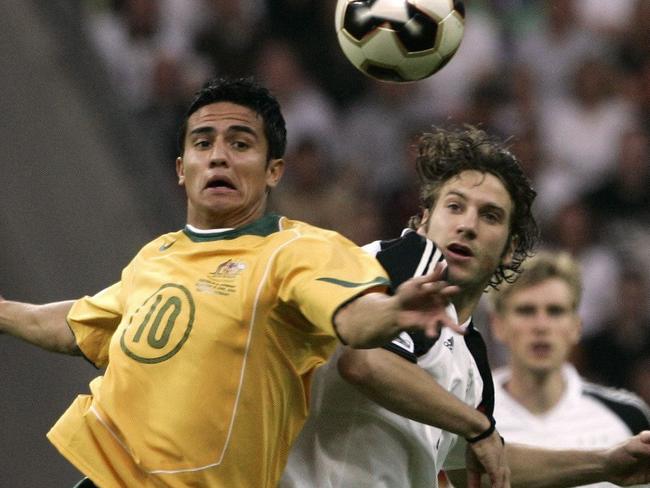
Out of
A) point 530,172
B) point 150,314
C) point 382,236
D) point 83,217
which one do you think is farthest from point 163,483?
point 530,172

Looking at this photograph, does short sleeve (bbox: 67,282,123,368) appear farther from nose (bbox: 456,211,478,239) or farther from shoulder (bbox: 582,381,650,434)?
shoulder (bbox: 582,381,650,434)

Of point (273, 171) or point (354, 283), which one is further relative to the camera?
point (273, 171)

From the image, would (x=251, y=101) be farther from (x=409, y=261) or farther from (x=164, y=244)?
(x=409, y=261)

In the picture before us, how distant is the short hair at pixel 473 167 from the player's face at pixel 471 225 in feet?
0.13

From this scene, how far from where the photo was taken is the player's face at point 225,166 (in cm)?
447

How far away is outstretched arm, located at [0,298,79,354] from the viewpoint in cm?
486

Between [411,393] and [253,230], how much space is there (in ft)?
2.35

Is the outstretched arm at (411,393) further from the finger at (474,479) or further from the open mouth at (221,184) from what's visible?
the open mouth at (221,184)

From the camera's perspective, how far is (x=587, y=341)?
9.07 m

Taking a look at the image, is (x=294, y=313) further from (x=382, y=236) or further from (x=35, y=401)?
(x=382, y=236)

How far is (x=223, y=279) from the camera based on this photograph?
4.25 m

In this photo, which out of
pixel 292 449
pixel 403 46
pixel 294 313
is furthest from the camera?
pixel 403 46

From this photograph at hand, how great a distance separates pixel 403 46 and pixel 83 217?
321 centimetres

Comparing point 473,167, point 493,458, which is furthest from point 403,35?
point 493,458
